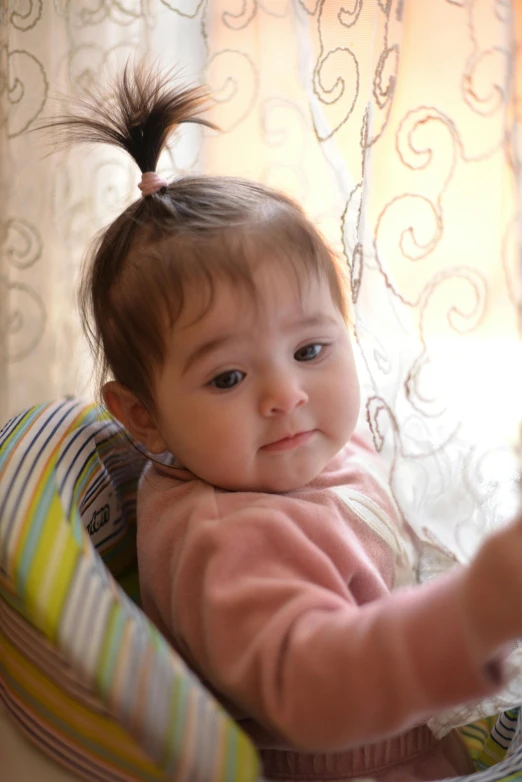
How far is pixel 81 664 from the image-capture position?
23.1 inches

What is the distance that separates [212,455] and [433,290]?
12.4 inches

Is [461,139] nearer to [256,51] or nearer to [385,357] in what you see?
[385,357]

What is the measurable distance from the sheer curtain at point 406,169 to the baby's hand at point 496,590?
316 mm

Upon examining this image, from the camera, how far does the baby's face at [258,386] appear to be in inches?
31.4

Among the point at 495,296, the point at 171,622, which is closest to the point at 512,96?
the point at 495,296

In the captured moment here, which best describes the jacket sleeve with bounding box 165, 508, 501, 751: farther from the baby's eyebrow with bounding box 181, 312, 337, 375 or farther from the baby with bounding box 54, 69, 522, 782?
the baby's eyebrow with bounding box 181, 312, 337, 375

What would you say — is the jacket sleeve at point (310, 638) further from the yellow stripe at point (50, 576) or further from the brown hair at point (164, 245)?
the brown hair at point (164, 245)

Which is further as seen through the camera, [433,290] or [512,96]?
[433,290]

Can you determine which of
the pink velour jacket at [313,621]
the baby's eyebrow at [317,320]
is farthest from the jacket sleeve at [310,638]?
the baby's eyebrow at [317,320]

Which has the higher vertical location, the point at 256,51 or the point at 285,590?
the point at 256,51

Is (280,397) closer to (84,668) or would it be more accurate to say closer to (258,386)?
(258,386)

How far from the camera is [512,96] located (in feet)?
2.52

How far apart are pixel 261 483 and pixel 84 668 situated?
304 mm

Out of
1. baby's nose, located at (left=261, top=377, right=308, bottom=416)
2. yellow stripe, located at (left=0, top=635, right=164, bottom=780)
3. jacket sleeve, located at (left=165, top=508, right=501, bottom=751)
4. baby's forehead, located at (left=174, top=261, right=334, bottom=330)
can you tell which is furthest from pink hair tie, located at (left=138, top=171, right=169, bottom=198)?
yellow stripe, located at (left=0, top=635, right=164, bottom=780)
